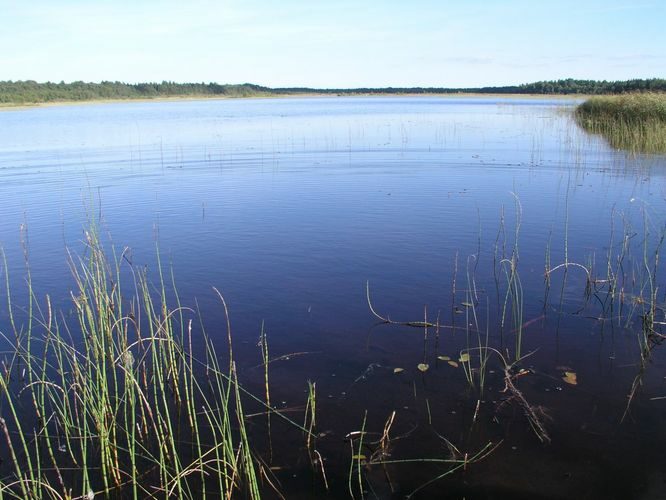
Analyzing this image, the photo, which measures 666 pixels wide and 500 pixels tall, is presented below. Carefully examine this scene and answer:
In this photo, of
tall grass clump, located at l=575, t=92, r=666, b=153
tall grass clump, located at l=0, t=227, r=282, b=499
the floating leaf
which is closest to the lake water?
the floating leaf

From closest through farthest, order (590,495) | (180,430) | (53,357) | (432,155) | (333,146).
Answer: (590,495)
(180,430)
(53,357)
(432,155)
(333,146)

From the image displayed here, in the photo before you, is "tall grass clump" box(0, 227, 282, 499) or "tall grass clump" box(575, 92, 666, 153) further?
"tall grass clump" box(575, 92, 666, 153)

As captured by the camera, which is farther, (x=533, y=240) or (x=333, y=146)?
(x=333, y=146)

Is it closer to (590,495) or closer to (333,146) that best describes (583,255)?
(590,495)

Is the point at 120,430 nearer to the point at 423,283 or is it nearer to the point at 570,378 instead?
the point at 570,378

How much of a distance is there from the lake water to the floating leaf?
55 millimetres

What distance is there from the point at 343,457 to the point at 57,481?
2.23 m

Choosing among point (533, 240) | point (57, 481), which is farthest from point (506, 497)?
point (533, 240)

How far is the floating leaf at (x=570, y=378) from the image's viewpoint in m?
5.43

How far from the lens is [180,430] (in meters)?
4.85

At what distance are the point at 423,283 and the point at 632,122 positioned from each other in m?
20.8

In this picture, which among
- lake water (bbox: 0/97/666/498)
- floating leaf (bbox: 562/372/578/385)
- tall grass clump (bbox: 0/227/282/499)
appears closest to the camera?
tall grass clump (bbox: 0/227/282/499)

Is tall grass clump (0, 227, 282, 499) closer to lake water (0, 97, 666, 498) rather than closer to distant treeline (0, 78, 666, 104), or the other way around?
lake water (0, 97, 666, 498)

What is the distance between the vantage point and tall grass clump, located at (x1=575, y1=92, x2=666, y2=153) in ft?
68.5
